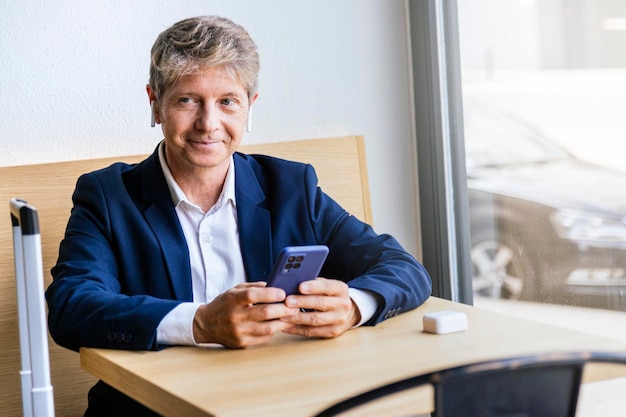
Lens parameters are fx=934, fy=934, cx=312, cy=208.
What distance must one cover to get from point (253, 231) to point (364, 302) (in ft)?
1.32

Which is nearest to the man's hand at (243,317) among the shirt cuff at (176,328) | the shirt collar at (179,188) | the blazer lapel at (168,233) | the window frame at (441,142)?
the shirt cuff at (176,328)

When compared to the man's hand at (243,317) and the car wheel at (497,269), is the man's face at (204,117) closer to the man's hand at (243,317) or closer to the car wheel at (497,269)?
the man's hand at (243,317)

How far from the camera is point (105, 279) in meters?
1.84

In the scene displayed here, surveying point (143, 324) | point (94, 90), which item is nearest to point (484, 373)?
point (143, 324)

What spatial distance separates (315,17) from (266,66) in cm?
23

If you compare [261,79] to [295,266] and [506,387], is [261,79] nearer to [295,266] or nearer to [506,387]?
[295,266]

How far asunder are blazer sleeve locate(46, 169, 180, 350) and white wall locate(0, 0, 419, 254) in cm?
52

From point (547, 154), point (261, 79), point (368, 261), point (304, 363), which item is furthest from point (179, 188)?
point (547, 154)

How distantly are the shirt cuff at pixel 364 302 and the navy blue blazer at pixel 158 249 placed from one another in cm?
1

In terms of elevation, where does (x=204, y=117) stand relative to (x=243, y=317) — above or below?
above

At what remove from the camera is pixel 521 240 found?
2.72 meters

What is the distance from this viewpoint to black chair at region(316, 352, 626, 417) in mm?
822

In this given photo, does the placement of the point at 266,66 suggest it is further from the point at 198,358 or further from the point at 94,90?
the point at 198,358

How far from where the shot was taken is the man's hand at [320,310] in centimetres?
163
